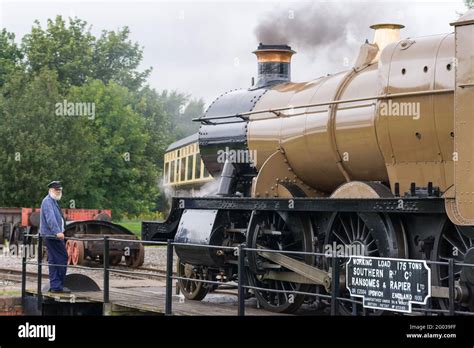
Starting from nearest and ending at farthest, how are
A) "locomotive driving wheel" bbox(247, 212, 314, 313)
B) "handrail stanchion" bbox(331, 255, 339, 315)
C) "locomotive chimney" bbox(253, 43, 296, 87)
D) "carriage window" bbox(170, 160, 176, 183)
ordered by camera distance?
"handrail stanchion" bbox(331, 255, 339, 315)
"locomotive driving wheel" bbox(247, 212, 314, 313)
"locomotive chimney" bbox(253, 43, 296, 87)
"carriage window" bbox(170, 160, 176, 183)

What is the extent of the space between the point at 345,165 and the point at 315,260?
1328mm

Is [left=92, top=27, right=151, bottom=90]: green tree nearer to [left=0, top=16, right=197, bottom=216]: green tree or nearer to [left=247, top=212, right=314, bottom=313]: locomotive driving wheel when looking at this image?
[left=0, top=16, right=197, bottom=216]: green tree

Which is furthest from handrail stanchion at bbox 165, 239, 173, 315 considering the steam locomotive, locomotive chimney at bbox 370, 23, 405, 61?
locomotive chimney at bbox 370, 23, 405, 61

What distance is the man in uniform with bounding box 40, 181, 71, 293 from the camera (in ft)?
47.0

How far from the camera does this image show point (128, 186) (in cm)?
4706

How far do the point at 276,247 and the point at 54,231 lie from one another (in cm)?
303

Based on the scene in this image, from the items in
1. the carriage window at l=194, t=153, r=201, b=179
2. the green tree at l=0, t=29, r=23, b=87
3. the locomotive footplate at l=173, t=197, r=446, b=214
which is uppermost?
the green tree at l=0, t=29, r=23, b=87

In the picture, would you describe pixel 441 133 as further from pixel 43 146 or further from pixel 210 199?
pixel 43 146

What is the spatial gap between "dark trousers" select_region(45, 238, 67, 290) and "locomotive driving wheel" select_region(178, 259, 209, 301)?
1804 mm

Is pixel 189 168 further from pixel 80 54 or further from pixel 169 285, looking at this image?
pixel 80 54

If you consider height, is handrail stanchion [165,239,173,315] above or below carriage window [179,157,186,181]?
below

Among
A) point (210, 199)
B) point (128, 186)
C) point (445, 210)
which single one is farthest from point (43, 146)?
point (445, 210)

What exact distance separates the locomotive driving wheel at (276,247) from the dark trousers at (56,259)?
259 centimetres

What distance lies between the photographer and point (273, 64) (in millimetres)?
15750
